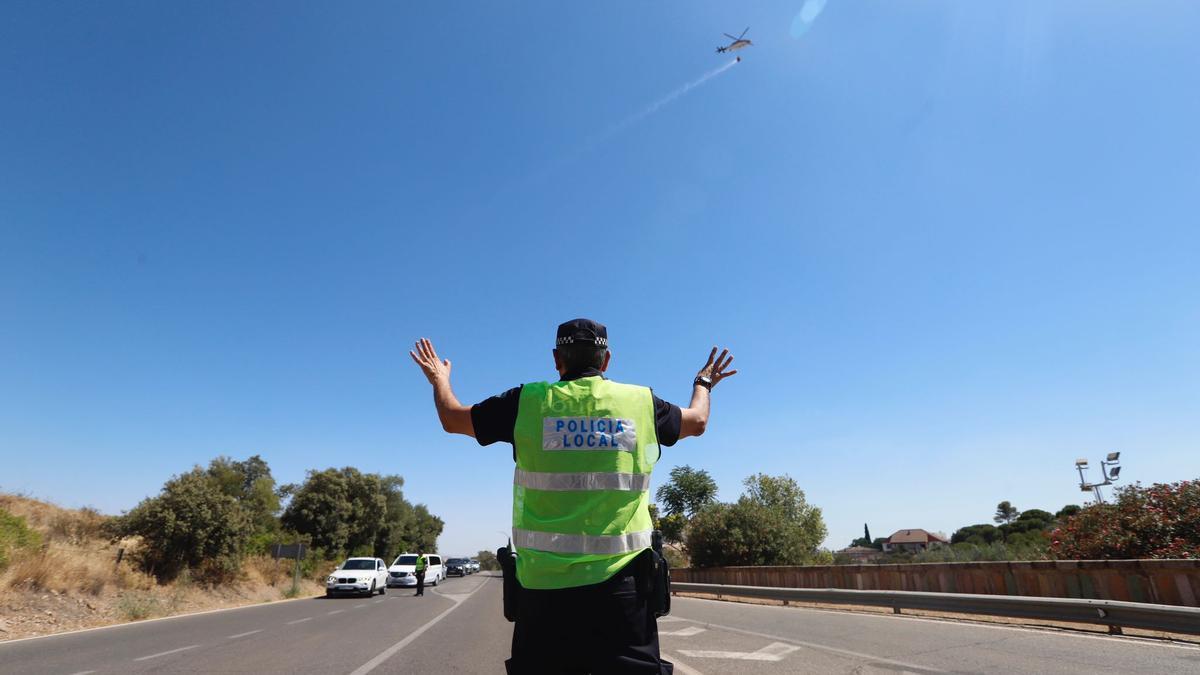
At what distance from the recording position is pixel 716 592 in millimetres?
20766

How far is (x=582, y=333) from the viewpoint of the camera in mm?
2359

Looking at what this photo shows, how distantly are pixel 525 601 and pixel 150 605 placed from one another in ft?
66.5

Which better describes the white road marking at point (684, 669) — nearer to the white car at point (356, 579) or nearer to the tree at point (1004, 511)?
the white car at point (356, 579)

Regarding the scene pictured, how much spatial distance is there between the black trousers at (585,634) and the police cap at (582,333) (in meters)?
0.86

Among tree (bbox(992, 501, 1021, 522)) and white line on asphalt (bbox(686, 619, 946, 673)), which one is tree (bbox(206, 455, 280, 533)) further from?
tree (bbox(992, 501, 1021, 522))

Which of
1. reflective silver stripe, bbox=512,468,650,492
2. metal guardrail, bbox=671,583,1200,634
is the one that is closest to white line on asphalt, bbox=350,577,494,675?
reflective silver stripe, bbox=512,468,650,492

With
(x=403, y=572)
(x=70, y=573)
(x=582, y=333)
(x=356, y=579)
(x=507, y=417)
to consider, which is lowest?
(x=403, y=572)

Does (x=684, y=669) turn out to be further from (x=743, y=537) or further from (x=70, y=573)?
(x=743, y=537)

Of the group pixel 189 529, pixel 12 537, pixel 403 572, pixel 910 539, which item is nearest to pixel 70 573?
pixel 12 537

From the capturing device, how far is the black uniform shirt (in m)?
2.21

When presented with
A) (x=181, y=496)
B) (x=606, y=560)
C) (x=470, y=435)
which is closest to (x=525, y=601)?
(x=606, y=560)

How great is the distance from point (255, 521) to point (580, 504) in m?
41.2

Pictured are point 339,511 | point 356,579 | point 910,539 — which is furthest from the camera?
point 910,539

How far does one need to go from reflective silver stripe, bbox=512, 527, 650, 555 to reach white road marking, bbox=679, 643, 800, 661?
6307 mm
